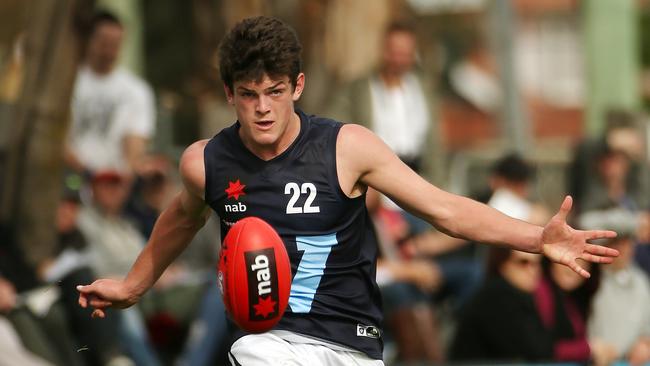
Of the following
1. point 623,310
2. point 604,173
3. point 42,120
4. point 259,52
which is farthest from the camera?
point 604,173

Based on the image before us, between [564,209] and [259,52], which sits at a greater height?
[259,52]

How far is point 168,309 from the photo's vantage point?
1102 centimetres

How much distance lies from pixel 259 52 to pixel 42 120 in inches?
203

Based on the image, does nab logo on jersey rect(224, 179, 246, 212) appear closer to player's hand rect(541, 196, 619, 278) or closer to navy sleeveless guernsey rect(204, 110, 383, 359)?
navy sleeveless guernsey rect(204, 110, 383, 359)

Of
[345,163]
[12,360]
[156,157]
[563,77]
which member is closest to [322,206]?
[345,163]

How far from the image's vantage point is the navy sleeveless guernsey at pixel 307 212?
666cm

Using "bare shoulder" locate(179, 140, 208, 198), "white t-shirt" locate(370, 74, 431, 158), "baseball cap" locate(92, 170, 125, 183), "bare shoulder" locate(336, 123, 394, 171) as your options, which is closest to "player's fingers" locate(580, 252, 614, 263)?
"bare shoulder" locate(336, 123, 394, 171)

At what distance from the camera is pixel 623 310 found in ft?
36.0

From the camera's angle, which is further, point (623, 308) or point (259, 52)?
point (623, 308)

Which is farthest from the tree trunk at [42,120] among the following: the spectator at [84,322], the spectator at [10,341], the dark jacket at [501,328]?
the dark jacket at [501,328]

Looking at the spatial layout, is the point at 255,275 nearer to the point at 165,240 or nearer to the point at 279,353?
the point at 279,353

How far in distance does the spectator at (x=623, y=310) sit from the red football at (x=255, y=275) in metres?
4.84

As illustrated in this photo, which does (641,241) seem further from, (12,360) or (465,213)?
(465,213)

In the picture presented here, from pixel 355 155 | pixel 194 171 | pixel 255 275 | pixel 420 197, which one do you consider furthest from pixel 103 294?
pixel 420 197
